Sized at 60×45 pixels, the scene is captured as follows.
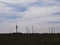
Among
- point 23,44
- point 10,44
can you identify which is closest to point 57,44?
point 23,44

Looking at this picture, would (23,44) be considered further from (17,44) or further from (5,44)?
(5,44)

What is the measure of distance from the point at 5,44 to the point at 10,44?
826 mm

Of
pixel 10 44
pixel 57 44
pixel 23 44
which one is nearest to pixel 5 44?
pixel 10 44

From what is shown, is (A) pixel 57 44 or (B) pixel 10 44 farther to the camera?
(A) pixel 57 44

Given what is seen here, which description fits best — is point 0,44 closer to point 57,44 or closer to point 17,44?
point 17,44

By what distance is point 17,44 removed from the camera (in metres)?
29.3

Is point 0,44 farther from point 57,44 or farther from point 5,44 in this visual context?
point 57,44

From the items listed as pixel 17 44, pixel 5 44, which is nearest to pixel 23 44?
pixel 17 44

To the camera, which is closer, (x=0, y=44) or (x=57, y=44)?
(x=0, y=44)

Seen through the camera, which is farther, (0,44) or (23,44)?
(23,44)

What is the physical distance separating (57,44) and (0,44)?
9975 mm

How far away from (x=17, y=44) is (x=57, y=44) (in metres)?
7.11

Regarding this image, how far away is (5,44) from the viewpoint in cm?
2875

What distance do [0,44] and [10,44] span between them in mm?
1766
